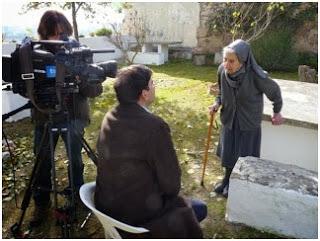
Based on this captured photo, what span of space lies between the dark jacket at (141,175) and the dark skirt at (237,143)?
1.54 metres

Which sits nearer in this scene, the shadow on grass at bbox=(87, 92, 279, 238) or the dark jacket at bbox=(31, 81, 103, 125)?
the dark jacket at bbox=(31, 81, 103, 125)

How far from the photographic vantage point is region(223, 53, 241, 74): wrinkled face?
3.34m

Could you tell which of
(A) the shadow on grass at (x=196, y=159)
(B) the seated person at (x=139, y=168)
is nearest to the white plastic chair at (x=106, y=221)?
(B) the seated person at (x=139, y=168)

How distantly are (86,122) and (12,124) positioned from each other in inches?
134

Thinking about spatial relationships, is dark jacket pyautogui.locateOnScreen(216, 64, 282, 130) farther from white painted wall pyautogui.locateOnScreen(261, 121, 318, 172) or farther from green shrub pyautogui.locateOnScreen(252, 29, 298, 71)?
green shrub pyautogui.locateOnScreen(252, 29, 298, 71)

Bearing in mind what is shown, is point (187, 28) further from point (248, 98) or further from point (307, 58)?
point (248, 98)

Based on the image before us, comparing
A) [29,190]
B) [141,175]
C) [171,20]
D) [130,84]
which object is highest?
[171,20]

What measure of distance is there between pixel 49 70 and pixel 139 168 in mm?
1063

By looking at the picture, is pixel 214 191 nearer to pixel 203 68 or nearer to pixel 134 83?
pixel 134 83

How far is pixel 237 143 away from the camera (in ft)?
12.3

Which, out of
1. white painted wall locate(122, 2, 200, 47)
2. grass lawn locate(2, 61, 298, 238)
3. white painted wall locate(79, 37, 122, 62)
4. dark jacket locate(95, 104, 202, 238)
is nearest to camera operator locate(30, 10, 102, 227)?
grass lawn locate(2, 61, 298, 238)

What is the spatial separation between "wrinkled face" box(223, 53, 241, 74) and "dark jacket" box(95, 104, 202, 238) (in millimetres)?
1370

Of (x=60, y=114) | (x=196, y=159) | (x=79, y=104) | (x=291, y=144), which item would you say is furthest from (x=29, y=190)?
(x=291, y=144)

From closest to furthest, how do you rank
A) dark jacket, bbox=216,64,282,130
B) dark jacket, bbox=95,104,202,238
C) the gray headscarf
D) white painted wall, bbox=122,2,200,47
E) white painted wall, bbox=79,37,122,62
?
dark jacket, bbox=95,104,202,238 < the gray headscarf < dark jacket, bbox=216,64,282,130 < white painted wall, bbox=79,37,122,62 < white painted wall, bbox=122,2,200,47
